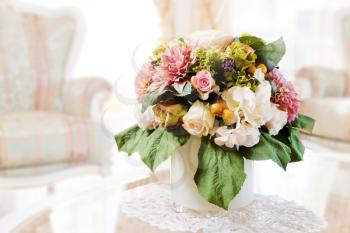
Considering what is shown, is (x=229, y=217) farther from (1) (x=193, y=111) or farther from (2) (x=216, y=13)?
(2) (x=216, y=13)

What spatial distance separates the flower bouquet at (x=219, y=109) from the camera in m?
0.84

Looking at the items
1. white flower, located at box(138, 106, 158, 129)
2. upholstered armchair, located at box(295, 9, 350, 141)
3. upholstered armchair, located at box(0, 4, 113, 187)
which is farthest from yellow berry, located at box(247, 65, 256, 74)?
upholstered armchair, located at box(295, 9, 350, 141)

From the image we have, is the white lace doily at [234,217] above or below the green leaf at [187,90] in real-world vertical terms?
below

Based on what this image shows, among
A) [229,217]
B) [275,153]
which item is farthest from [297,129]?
[229,217]

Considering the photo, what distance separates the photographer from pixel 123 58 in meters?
3.39

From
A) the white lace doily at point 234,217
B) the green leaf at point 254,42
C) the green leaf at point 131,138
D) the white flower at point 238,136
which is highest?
the green leaf at point 254,42

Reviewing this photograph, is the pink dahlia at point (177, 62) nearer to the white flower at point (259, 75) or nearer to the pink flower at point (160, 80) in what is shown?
the pink flower at point (160, 80)

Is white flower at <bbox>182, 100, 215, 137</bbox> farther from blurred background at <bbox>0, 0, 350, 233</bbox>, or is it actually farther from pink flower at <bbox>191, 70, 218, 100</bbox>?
blurred background at <bbox>0, 0, 350, 233</bbox>

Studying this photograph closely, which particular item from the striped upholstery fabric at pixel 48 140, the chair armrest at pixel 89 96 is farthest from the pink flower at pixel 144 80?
the chair armrest at pixel 89 96

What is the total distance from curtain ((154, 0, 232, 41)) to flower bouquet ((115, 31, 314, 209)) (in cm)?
209

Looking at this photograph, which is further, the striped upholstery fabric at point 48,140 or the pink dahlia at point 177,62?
the striped upholstery fabric at point 48,140

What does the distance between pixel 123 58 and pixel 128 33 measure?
19cm

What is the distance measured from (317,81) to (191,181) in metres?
1.95

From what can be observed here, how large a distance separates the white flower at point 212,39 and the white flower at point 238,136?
→ 17 cm
